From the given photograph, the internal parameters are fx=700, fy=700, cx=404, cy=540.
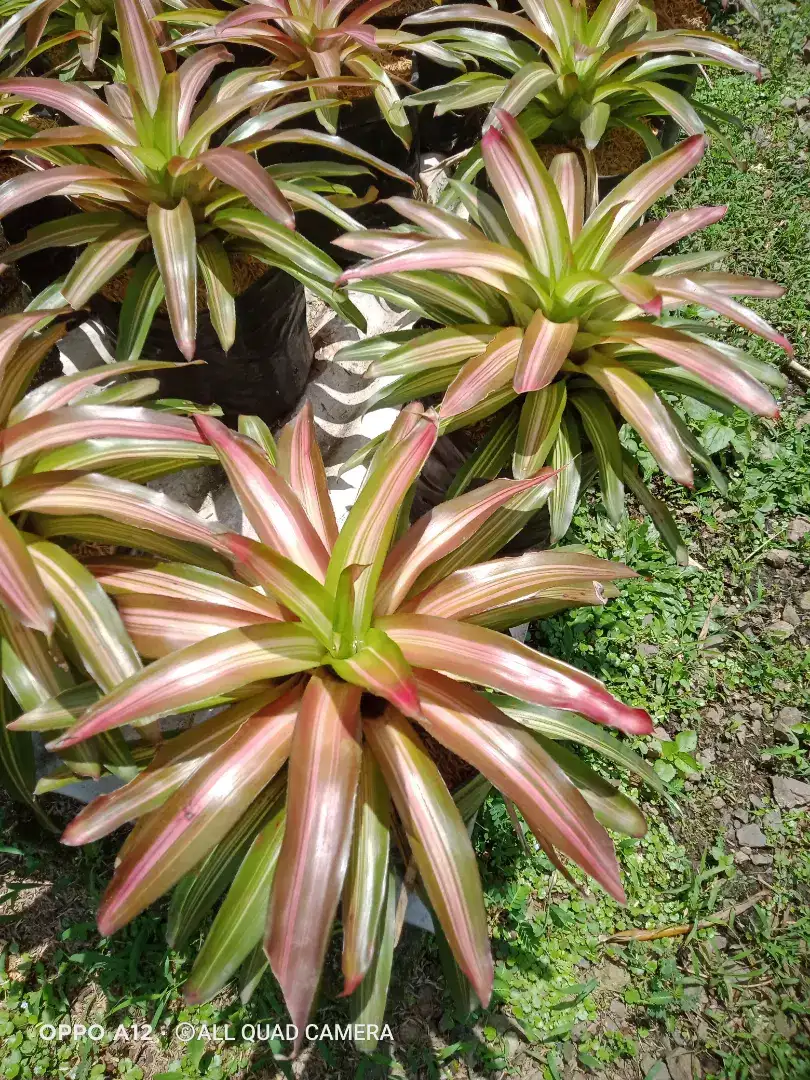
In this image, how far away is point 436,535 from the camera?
3.80ft

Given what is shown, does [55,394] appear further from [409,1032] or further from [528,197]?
[409,1032]

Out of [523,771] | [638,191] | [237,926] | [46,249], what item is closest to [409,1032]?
[237,926]

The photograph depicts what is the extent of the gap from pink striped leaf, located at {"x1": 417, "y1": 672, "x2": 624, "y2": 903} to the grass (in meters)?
0.80

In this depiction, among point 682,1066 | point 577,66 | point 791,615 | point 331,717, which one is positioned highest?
point 577,66

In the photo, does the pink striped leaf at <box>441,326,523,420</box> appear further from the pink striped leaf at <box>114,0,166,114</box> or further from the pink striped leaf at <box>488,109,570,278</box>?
the pink striped leaf at <box>114,0,166,114</box>

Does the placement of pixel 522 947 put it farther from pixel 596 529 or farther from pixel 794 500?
pixel 794 500

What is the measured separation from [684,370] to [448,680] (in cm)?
88

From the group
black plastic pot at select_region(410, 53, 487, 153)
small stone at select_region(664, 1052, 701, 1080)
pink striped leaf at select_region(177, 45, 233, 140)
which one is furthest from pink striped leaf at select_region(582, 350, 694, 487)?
black plastic pot at select_region(410, 53, 487, 153)

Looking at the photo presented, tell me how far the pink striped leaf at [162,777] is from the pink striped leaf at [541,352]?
0.68 m

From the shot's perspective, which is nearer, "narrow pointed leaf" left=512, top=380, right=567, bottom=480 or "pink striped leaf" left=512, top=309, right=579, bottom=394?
"pink striped leaf" left=512, top=309, right=579, bottom=394

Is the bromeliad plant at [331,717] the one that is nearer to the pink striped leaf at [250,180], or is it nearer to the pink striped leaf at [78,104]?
the pink striped leaf at [250,180]

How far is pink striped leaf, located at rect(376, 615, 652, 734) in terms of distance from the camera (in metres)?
0.93

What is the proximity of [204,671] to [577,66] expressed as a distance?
1851 mm

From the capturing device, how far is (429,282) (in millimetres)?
1479
